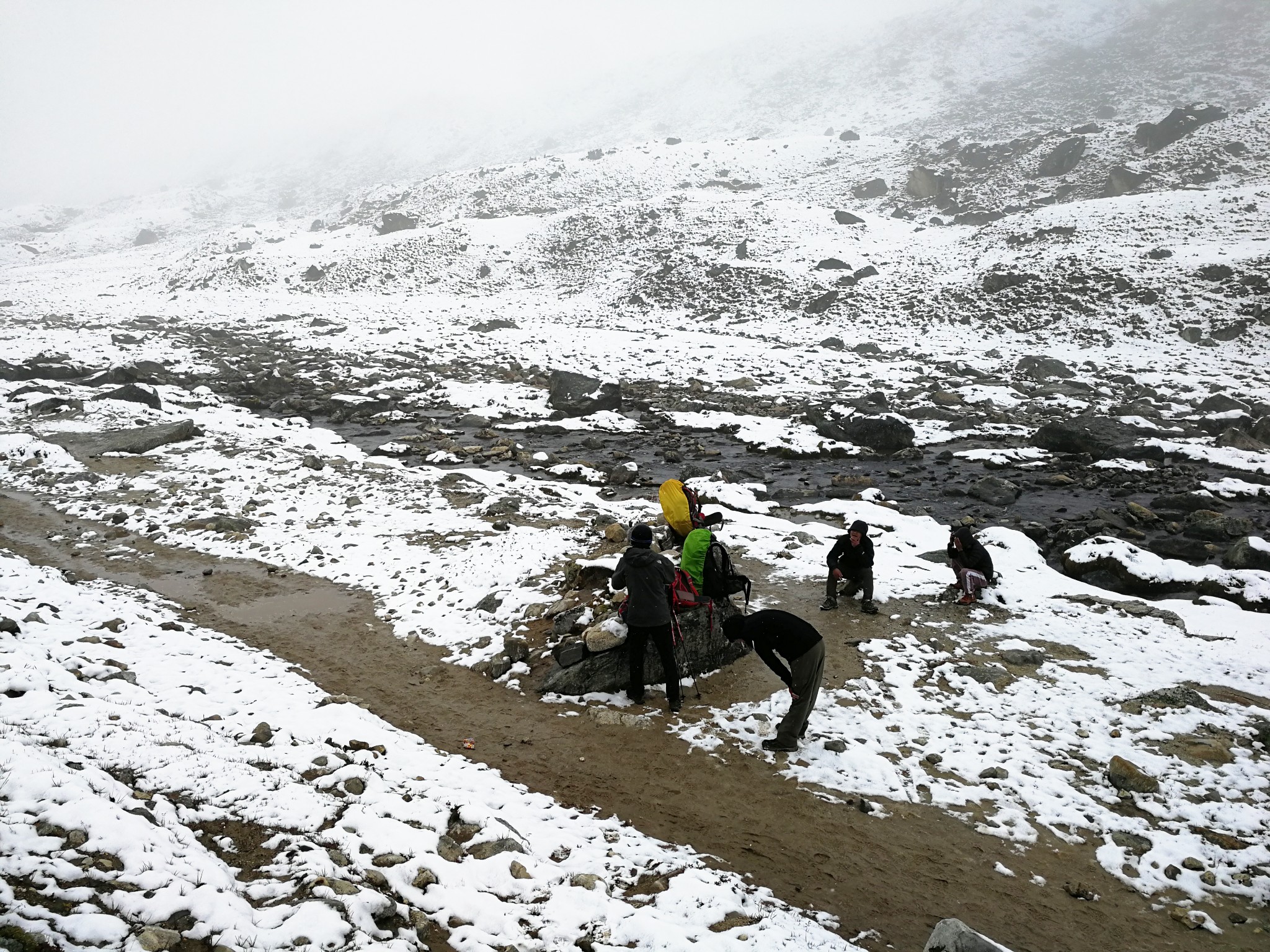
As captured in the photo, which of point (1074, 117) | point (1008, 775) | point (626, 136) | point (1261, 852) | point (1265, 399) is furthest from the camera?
point (626, 136)

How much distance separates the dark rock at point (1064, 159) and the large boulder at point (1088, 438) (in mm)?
38984

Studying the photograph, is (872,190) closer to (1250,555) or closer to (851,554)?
(1250,555)

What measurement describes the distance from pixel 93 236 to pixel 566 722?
3770 inches

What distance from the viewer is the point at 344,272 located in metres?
51.8


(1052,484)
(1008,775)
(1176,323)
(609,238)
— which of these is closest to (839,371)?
(1052,484)

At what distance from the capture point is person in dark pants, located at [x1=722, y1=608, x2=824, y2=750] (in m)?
6.57

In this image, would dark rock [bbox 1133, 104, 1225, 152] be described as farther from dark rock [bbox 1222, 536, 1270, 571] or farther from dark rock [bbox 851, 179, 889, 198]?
dark rock [bbox 1222, 536, 1270, 571]

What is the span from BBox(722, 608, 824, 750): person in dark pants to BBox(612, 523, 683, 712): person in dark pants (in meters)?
0.94

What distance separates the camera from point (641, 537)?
7305mm

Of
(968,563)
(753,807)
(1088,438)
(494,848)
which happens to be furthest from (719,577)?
(1088,438)

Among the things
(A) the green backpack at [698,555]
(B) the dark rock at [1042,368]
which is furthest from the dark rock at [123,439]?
(B) the dark rock at [1042,368]

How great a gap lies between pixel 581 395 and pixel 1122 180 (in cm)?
4307

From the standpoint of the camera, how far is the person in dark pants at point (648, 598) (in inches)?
285

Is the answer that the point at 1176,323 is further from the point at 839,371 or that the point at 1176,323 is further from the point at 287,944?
the point at 287,944
